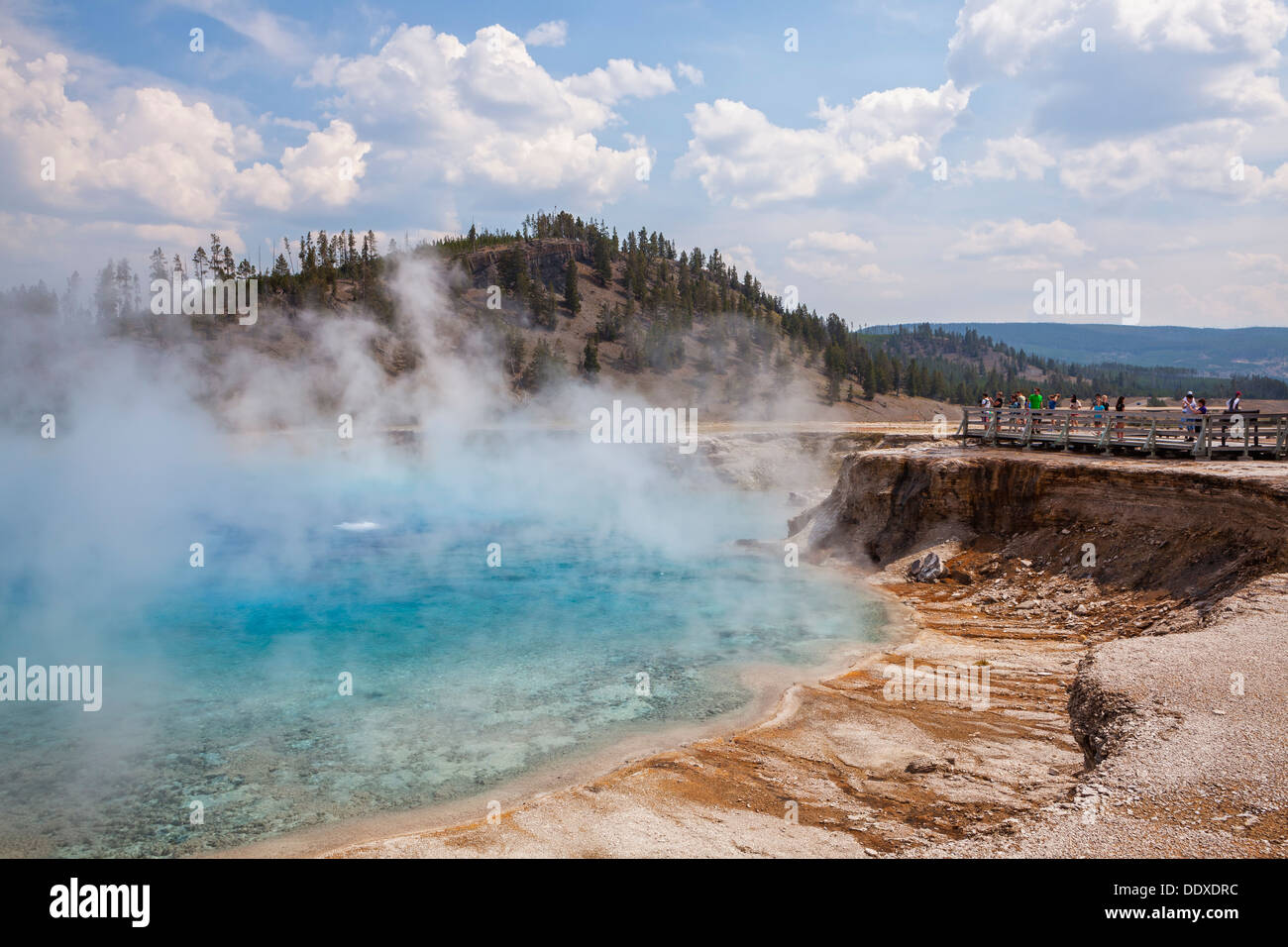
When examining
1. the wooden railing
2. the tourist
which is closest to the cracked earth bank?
the wooden railing

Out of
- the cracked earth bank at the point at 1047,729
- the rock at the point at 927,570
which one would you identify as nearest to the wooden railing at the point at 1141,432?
the cracked earth bank at the point at 1047,729

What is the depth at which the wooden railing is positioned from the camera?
17297mm

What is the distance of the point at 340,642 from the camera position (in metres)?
15.0

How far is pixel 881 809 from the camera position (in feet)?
26.1

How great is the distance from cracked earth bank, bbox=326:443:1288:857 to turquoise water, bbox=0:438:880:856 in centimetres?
168

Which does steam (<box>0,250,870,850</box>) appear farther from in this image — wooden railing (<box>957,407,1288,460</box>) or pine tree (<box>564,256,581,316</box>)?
pine tree (<box>564,256,581,316</box>)

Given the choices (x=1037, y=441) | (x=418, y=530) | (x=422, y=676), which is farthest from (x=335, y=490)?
(x=1037, y=441)

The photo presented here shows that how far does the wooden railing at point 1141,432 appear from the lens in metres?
17.3

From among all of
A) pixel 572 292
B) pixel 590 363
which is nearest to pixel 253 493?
pixel 590 363

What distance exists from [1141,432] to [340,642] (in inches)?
764

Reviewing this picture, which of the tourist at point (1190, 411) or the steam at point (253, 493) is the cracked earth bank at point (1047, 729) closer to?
the tourist at point (1190, 411)

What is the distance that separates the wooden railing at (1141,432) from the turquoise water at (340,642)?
699 cm
